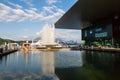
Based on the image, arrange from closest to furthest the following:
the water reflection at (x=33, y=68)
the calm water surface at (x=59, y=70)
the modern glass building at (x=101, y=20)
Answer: the calm water surface at (x=59, y=70) < the water reflection at (x=33, y=68) < the modern glass building at (x=101, y=20)

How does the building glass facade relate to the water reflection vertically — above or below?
above

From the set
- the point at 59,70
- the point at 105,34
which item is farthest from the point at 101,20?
the point at 59,70

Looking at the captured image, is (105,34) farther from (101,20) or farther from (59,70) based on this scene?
(59,70)

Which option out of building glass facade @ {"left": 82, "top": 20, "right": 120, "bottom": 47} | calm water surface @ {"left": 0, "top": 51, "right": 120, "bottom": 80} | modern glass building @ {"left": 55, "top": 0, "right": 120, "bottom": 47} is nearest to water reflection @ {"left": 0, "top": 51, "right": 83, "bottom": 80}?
calm water surface @ {"left": 0, "top": 51, "right": 120, "bottom": 80}

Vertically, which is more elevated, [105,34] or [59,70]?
[105,34]

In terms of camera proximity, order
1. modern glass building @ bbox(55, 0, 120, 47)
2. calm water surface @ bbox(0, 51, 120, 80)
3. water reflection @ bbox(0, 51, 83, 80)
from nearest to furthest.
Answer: calm water surface @ bbox(0, 51, 120, 80), water reflection @ bbox(0, 51, 83, 80), modern glass building @ bbox(55, 0, 120, 47)

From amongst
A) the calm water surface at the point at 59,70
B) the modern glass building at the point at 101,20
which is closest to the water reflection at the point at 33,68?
the calm water surface at the point at 59,70

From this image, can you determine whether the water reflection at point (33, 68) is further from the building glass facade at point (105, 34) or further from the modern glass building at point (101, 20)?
the building glass facade at point (105, 34)

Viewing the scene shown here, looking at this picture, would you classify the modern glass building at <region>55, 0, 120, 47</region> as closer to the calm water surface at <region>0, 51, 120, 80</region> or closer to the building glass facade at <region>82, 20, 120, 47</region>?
the building glass facade at <region>82, 20, 120, 47</region>

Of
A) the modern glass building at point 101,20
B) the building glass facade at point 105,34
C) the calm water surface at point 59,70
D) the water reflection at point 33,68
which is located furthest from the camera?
the building glass facade at point 105,34

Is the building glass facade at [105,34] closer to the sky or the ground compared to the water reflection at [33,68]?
closer to the sky

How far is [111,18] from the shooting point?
4125 centimetres

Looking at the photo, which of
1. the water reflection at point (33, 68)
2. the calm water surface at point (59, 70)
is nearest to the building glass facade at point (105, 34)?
the water reflection at point (33, 68)

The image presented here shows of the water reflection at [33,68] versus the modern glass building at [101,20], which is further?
the modern glass building at [101,20]
